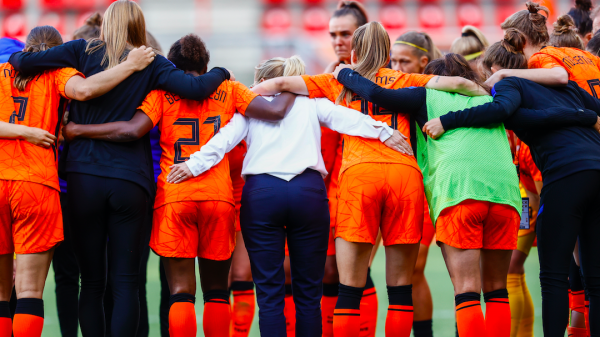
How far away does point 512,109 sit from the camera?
320cm

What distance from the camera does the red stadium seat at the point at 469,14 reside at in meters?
16.6

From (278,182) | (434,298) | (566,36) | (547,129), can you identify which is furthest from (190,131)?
(434,298)

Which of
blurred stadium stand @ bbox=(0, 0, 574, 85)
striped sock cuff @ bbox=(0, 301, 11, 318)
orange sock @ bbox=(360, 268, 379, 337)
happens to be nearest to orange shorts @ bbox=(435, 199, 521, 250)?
orange sock @ bbox=(360, 268, 379, 337)

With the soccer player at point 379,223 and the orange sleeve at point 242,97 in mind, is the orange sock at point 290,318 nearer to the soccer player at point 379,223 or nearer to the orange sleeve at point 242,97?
the soccer player at point 379,223

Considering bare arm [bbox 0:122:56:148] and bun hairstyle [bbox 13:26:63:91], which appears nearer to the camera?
bare arm [bbox 0:122:56:148]

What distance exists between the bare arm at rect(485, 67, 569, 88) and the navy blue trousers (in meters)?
1.34

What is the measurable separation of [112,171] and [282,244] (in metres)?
1.01

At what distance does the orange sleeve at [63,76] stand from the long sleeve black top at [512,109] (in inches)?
61.8

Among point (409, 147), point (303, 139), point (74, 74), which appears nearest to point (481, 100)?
point (409, 147)

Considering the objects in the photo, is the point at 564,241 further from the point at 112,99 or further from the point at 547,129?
the point at 112,99

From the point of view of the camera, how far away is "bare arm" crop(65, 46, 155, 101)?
10.2ft

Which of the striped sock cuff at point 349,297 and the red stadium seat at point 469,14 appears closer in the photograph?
the striped sock cuff at point 349,297

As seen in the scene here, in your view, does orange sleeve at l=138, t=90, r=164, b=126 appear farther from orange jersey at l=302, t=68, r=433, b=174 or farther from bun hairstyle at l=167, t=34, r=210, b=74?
orange jersey at l=302, t=68, r=433, b=174

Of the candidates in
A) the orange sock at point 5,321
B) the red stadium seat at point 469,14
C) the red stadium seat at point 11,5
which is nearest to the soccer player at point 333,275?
the orange sock at point 5,321
